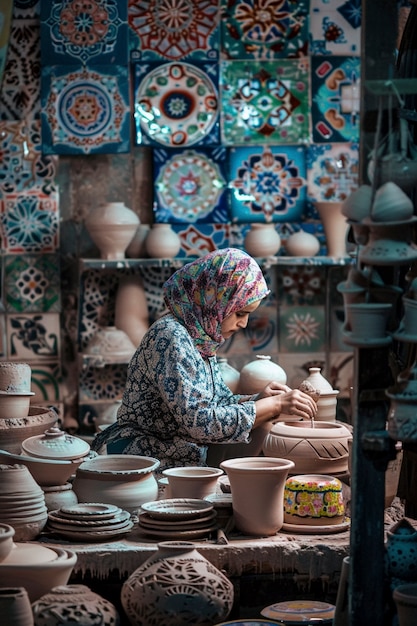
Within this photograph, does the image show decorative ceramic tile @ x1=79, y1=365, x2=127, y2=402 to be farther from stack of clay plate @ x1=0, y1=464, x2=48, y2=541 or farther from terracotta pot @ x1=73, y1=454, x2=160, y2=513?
stack of clay plate @ x1=0, y1=464, x2=48, y2=541

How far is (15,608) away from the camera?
2.82 metres

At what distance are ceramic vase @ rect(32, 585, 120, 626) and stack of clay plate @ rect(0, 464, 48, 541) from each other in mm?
450

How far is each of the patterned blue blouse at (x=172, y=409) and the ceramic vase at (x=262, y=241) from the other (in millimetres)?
2435

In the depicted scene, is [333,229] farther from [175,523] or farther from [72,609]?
[72,609]

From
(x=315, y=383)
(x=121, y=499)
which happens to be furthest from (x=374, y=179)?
(x=315, y=383)

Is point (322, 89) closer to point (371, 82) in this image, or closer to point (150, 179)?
point (150, 179)

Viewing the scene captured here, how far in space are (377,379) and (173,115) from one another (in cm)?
487

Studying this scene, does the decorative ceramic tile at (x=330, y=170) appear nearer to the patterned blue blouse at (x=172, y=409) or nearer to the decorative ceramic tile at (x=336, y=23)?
the decorative ceramic tile at (x=336, y=23)

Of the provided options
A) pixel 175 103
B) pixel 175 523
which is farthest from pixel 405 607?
pixel 175 103

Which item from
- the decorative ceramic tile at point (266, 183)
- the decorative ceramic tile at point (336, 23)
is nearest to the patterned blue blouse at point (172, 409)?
the decorative ceramic tile at point (266, 183)

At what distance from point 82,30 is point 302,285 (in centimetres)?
231

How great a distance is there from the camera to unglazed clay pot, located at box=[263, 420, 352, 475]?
4.01 meters

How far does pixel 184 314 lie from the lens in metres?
4.84

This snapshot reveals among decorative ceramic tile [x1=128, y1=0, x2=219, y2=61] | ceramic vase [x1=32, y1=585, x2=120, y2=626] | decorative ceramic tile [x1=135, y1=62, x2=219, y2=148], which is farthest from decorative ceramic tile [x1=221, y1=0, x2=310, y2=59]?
ceramic vase [x1=32, y1=585, x2=120, y2=626]
